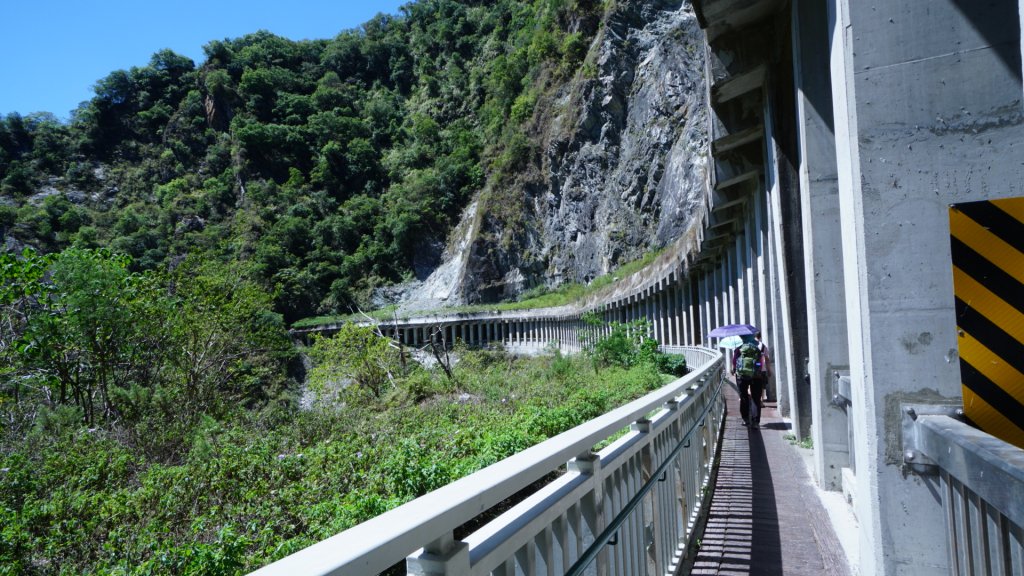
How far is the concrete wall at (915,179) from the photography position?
2.91m

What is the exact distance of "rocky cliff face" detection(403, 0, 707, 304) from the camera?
37.0 metres

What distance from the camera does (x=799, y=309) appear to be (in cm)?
757

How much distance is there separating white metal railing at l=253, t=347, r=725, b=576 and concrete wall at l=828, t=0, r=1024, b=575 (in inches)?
45.5

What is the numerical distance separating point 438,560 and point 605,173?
46289 mm

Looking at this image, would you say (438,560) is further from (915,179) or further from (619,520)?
(915,179)

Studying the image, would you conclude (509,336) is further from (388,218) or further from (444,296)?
(388,218)

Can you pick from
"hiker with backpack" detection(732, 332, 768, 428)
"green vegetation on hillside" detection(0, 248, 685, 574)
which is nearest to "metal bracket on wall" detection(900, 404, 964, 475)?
"green vegetation on hillside" detection(0, 248, 685, 574)

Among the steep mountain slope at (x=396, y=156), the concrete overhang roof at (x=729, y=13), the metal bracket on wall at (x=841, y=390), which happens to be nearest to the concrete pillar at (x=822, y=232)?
the metal bracket on wall at (x=841, y=390)

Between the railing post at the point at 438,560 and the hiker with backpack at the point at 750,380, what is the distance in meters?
9.03

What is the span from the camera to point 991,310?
252 centimetres

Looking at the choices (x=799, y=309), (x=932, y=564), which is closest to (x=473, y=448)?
(x=799, y=309)

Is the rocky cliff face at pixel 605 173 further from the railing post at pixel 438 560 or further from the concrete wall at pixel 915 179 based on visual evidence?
the railing post at pixel 438 560

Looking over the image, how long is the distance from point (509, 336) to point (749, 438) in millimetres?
38900

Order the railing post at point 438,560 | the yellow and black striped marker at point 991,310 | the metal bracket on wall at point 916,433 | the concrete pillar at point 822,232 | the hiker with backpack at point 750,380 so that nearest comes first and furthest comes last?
the railing post at point 438,560
the yellow and black striped marker at point 991,310
the metal bracket on wall at point 916,433
the concrete pillar at point 822,232
the hiker with backpack at point 750,380
